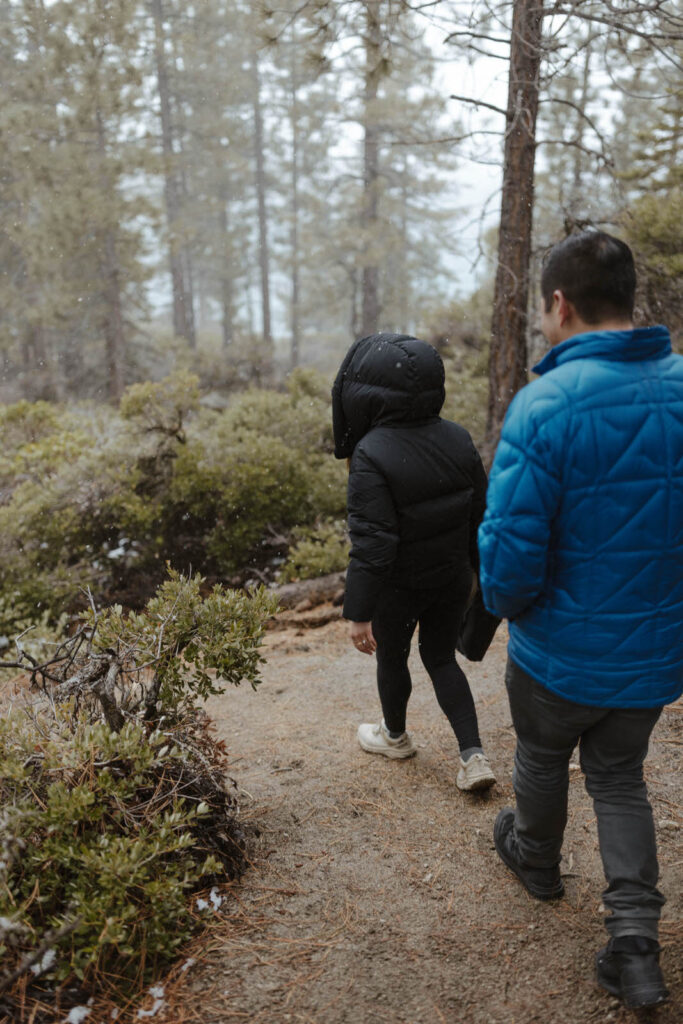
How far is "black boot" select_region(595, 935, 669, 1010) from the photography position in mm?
1911

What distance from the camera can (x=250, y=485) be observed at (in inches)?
279

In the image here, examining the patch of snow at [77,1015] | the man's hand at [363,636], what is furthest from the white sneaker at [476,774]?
the patch of snow at [77,1015]

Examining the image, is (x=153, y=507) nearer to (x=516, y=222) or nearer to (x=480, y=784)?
(x=516, y=222)

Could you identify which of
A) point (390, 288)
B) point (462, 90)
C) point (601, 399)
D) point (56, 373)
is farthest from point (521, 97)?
point (390, 288)

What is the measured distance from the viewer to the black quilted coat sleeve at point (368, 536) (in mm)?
2752

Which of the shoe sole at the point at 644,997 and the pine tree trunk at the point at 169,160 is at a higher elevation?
the pine tree trunk at the point at 169,160

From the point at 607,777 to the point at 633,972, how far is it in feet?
1.63

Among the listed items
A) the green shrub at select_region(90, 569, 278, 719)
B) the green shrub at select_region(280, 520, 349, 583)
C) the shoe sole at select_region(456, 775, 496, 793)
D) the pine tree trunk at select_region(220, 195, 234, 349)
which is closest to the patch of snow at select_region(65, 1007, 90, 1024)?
the green shrub at select_region(90, 569, 278, 719)

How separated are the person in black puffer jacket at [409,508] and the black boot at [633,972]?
3.44 ft

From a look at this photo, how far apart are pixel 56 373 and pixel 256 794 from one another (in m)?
19.8

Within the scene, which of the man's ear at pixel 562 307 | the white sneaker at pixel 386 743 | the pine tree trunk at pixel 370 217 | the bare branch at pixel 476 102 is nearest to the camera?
the man's ear at pixel 562 307

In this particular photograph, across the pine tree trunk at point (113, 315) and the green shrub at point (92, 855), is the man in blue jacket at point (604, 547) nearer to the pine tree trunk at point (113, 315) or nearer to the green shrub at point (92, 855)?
the green shrub at point (92, 855)

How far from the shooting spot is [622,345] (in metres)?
1.89

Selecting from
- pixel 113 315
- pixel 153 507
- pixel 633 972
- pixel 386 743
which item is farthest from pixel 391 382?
pixel 113 315
